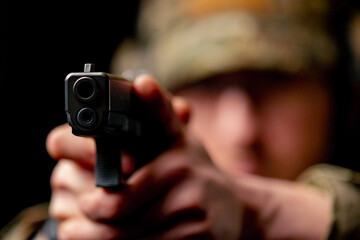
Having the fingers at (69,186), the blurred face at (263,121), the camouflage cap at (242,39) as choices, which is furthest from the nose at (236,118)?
the fingers at (69,186)

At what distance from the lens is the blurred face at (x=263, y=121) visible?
54.6 inches

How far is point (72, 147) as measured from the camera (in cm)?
70

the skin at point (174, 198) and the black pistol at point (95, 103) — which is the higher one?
the black pistol at point (95, 103)

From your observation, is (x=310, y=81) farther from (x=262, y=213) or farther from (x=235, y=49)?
(x=262, y=213)

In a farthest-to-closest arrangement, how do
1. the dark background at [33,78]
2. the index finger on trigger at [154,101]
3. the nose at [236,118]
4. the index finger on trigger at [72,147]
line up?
1. the dark background at [33,78]
2. the nose at [236,118]
3. the index finger on trigger at [72,147]
4. the index finger on trigger at [154,101]

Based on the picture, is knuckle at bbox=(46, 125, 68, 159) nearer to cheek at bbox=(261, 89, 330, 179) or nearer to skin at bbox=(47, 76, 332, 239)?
skin at bbox=(47, 76, 332, 239)

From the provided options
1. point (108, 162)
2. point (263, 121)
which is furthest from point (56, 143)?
point (263, 121)

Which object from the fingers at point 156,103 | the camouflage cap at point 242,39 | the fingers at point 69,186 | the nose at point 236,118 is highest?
the camouflage cap at point 242,39

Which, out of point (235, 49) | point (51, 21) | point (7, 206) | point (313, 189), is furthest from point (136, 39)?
point (313, 189)

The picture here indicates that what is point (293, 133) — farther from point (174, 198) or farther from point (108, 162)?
point (108, 162)

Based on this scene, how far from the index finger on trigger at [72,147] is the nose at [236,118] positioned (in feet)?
→ 2.48

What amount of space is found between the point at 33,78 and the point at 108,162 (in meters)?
1.39

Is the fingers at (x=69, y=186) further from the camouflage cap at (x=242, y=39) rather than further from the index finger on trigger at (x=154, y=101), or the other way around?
the camouflage cap at (x=242, y=39)

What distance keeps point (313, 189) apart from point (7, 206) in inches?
56.9
